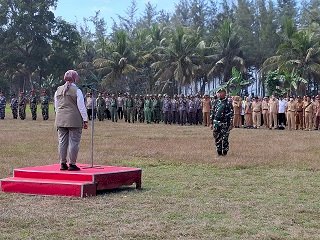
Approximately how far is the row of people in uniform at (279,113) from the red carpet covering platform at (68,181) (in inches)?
728

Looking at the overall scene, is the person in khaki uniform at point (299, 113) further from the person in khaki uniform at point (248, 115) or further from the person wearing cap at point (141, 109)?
the person wearing cap at point (141, 109)

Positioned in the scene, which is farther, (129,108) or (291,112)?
(129,108)

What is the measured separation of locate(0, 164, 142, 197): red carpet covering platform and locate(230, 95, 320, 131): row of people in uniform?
728 inches

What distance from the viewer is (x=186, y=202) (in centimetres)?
866

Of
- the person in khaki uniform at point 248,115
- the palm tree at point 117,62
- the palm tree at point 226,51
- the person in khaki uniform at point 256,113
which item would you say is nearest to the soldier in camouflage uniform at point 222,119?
the person in khaki uniform at point 256,113

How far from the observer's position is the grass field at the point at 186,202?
270 inches

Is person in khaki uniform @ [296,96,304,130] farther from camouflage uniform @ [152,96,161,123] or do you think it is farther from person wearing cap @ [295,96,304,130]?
camouflage uniform @ [152,96,161,123]

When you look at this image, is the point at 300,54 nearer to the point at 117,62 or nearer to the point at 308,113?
the point at 308,113

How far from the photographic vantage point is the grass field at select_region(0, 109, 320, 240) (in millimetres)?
6855

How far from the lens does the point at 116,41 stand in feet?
178

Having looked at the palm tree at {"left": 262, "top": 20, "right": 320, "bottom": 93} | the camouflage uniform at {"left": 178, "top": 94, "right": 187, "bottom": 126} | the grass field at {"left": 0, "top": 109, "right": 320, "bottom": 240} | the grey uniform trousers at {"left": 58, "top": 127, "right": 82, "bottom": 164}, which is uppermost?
the palm tree at {"left": 262, "top": 20, "right": 320, "bottom": 93}

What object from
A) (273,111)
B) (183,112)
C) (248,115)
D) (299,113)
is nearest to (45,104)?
(183,112)

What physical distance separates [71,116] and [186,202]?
2.35 metres

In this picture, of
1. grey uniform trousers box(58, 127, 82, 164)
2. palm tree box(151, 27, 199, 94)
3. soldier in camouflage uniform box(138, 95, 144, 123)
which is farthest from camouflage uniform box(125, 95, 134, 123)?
grey uniform trousers box(58, 127, 82, 164)
